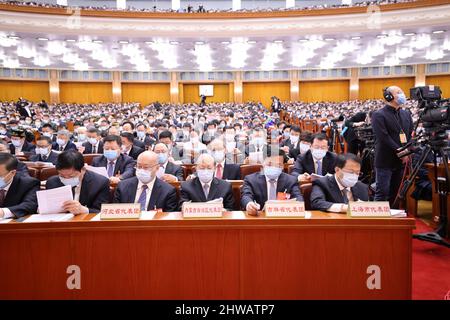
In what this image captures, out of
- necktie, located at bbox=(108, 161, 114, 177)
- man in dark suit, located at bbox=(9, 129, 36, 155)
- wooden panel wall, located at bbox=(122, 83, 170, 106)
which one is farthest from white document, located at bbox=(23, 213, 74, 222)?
wooden panel wall, located at bbox=(122, 83, 170, 106)

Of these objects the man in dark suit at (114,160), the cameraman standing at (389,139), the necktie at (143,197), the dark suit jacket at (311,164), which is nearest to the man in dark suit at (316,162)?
the dark suit jacket at (311,164)

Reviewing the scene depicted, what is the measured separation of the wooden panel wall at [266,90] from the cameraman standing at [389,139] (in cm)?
2934

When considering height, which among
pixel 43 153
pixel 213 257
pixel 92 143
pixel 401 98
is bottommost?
pixel 213 257

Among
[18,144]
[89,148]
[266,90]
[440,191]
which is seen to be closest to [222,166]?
[440,191]

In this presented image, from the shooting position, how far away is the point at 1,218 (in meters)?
2.46

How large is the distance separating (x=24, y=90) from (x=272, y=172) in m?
32.3

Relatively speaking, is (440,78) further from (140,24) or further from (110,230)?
(110,230)

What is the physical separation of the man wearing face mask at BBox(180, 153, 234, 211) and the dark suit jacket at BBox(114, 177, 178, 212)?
0.13 metres

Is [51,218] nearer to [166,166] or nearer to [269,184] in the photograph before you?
[269,184]

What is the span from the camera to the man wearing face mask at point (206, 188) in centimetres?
349

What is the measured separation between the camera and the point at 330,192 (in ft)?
10.5

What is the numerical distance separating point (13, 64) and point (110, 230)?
2973 centimetres

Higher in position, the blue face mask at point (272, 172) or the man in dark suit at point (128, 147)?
the man in dark suit at point (128, 147)

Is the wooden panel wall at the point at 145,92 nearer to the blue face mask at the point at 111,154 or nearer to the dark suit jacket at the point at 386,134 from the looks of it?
the blue face mask at the point at 111,154
